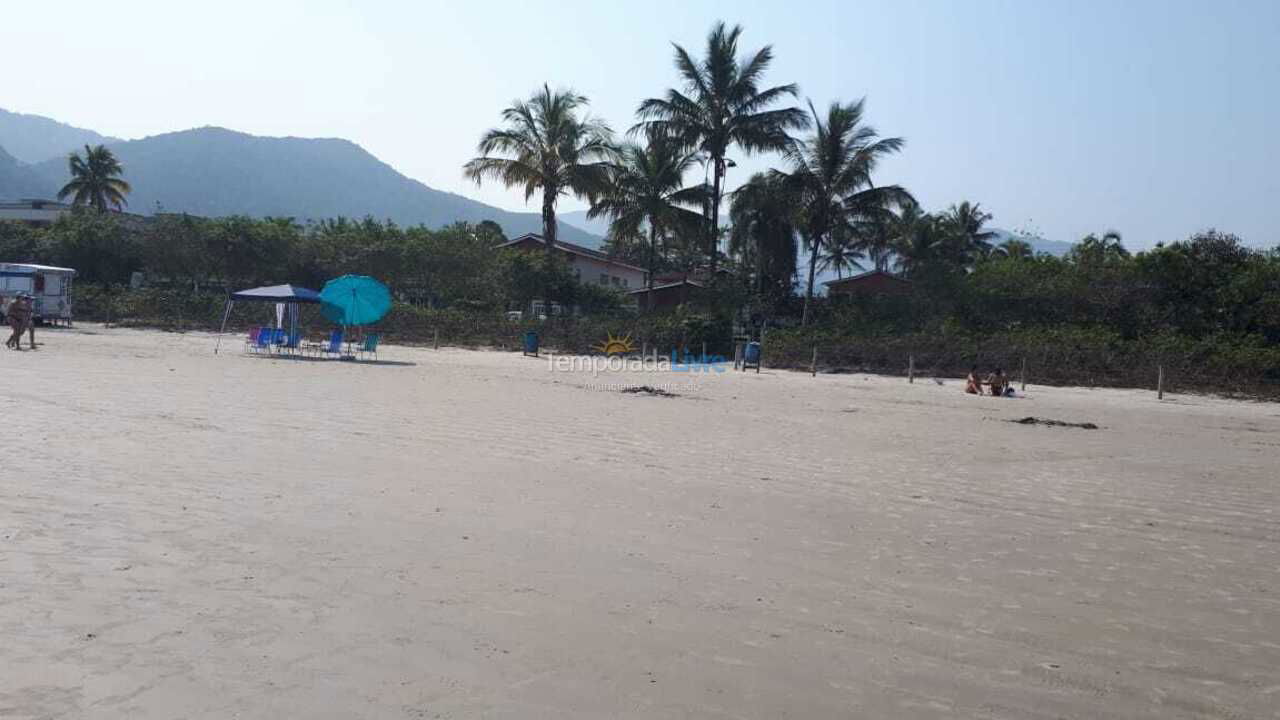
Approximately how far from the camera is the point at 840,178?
34469mm

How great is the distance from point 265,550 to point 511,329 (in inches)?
1097

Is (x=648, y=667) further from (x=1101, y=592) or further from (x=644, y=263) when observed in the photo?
(x=644, y=263)

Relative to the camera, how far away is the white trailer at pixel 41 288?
31062mm

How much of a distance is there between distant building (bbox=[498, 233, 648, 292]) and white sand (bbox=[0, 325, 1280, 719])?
40151 mm

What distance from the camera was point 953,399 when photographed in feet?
62.6

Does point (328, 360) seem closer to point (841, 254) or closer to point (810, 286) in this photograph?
point (810, 286)

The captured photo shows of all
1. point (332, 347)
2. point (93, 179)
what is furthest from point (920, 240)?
point (93, 179)

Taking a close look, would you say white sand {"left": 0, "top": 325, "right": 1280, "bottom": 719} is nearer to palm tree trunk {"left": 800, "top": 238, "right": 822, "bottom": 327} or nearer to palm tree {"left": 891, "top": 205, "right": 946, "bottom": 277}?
palm tree trunk {"left": 800, "top": 238, "right": 822, "bottom": 327}

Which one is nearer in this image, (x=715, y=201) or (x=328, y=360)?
(x=328, y=360)

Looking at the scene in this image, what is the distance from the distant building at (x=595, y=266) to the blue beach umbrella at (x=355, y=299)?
25.6m

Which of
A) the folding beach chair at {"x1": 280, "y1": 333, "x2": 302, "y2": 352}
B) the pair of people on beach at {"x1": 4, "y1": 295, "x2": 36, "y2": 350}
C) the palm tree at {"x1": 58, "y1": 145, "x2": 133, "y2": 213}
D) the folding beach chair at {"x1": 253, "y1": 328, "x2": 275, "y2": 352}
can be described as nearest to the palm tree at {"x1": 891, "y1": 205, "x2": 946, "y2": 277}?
the folding beach chair at {"x1": 280, "y1": 333, "x2": 302, "y2": 352}

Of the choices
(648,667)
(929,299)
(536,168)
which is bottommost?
(648,667)

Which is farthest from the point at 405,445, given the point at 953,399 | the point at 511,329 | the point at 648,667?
the point at 511,329

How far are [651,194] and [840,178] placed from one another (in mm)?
7469
